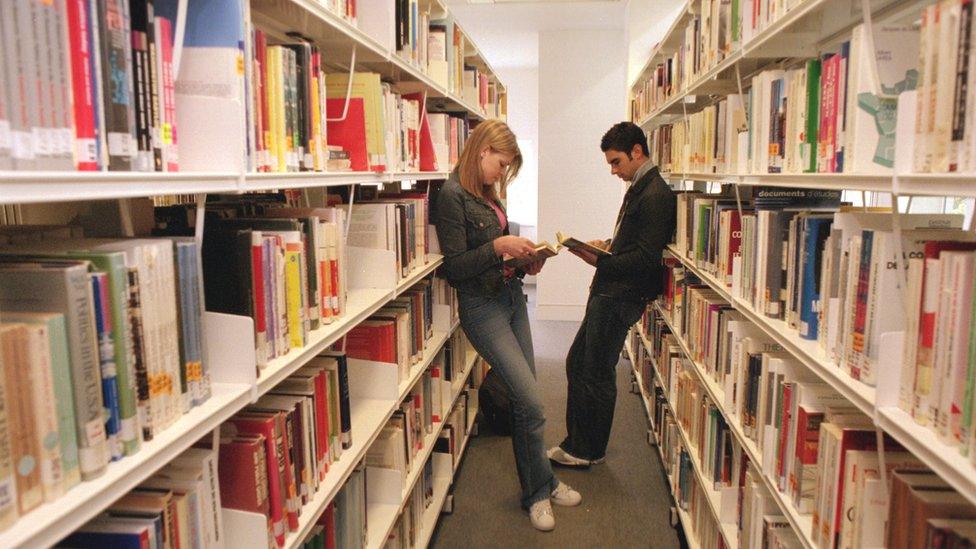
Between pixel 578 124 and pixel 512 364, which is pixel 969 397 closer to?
pixel 512 364

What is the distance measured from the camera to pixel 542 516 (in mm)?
2959

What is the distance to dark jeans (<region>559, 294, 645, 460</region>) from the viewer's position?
320 centimetres

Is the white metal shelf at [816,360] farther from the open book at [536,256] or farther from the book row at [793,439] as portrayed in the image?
the open book at [536,256]

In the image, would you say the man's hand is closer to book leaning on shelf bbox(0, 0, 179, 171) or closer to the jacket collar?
the jacket collar

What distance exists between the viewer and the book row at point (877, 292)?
0.95 m

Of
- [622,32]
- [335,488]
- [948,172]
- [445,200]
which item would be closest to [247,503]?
[335,488]

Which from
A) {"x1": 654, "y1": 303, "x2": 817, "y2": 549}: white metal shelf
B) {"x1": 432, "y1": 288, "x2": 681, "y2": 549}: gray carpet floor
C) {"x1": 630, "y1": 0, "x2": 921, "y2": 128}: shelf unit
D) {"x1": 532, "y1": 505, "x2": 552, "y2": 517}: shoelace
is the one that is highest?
{"x1": 630, "y1": 0, "x2": 921, "y2": 128}: shelf unit

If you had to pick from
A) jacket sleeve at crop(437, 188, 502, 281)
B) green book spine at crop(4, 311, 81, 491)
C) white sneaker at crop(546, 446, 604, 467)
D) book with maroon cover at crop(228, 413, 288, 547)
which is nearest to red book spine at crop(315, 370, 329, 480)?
book with maroon cover at crop(228, 413, 288, 547)

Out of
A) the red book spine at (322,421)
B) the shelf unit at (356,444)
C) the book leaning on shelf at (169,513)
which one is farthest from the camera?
the red book spine at (322,421)

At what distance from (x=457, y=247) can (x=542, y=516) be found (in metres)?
1.28

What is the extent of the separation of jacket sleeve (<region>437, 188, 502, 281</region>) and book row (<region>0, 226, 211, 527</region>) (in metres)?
1.61

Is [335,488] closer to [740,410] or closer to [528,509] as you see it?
[740,410]

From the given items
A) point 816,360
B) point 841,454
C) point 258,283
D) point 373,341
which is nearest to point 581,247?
point 373,341

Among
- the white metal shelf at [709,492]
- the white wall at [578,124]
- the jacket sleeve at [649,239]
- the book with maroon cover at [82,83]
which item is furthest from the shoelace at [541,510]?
the white wall at [578,124]
